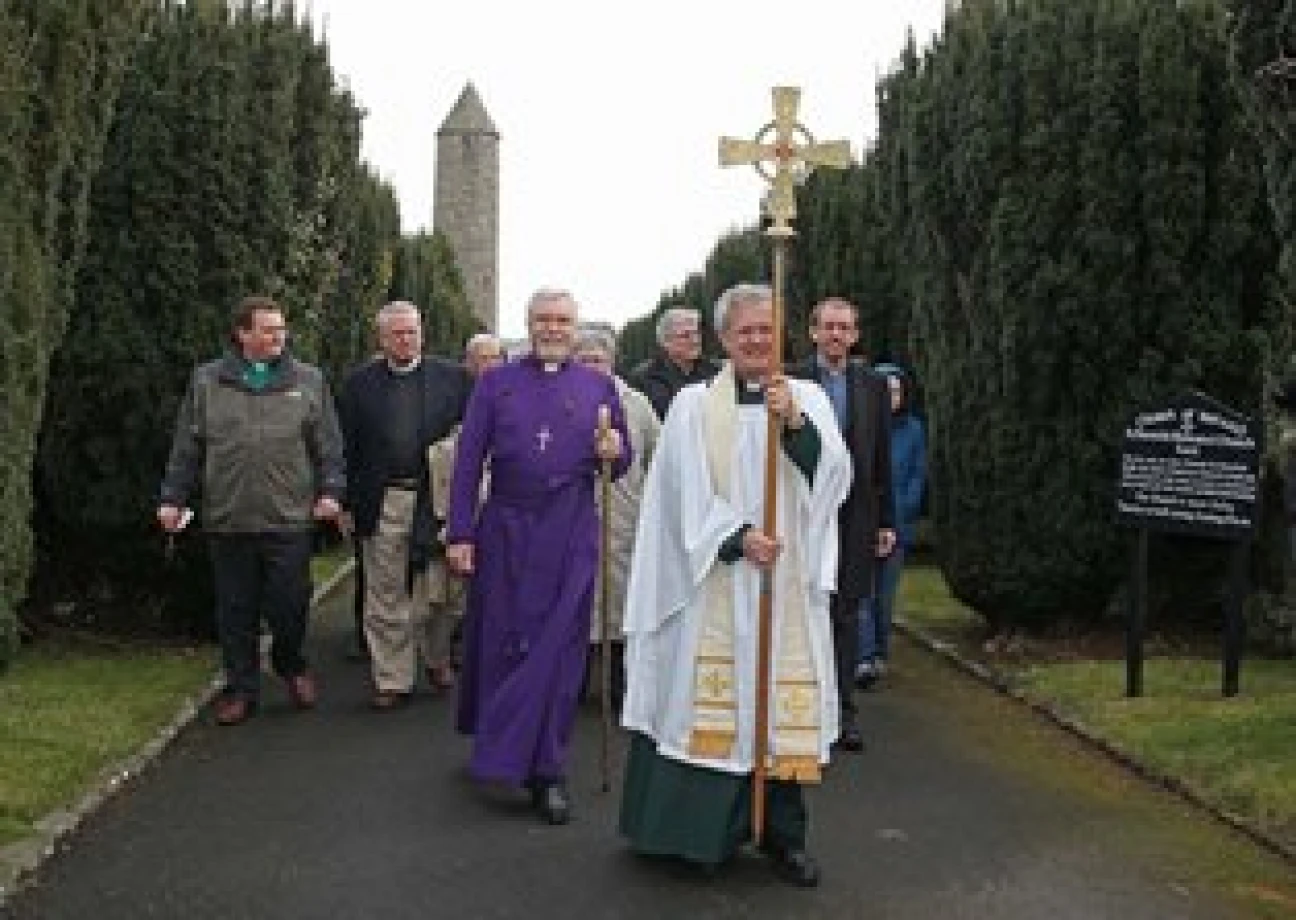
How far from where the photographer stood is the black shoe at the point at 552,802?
6746 millimetres

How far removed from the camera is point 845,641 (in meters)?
8.13

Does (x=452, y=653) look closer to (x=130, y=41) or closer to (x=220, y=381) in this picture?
(x=220, y=381)

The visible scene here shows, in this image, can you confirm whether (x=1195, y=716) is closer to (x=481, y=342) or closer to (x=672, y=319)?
(x=672, y=319)

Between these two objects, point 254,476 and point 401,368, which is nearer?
point 254,476

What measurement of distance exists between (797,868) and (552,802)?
119 cm

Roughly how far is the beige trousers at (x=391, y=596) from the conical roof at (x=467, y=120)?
77759 mm

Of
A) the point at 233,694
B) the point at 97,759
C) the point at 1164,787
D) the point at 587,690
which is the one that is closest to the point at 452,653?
the point at 587,690

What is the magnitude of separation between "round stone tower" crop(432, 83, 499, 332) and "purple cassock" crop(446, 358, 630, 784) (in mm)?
75883

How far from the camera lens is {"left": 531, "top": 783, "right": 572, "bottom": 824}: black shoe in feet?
22.1

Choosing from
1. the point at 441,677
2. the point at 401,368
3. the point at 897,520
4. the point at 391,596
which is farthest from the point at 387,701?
the point at 897,520

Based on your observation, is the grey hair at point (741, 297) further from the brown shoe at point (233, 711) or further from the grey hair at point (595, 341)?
the brown shoe at point (233, 711)

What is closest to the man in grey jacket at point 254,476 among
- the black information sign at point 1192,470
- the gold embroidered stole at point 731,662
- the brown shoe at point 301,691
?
the brown shoe at point 301,691

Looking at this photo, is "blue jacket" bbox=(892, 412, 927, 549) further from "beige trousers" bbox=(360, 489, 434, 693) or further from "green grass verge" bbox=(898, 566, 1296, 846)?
"beige trousers" bbox=(360, 489, 434, 693)

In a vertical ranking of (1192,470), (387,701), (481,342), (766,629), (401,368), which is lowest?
(387,701)
